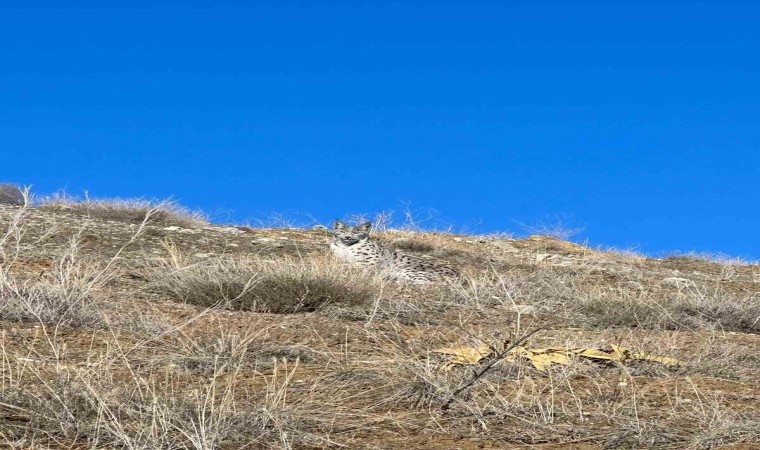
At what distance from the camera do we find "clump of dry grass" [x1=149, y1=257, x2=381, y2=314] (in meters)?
7.89

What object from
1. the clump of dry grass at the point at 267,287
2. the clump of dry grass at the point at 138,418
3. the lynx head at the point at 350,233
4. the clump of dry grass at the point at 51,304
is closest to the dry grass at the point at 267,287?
the clump of dry grass at the point at 267,287

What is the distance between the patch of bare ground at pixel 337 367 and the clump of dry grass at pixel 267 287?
2cm

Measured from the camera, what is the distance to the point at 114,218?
50.6 feet

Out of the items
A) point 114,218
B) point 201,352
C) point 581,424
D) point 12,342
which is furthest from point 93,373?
point 114,218

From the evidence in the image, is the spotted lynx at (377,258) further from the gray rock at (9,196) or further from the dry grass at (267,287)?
the gray rock at (9,196)

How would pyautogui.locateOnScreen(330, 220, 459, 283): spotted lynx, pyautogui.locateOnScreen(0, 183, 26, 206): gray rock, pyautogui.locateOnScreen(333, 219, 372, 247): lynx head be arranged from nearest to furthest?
1. pyautogui.locateOnScreen(330, 220, 459, 283): spotted lynx
2. pyautogui.locateOnScreen(333, 219, 372, 247): lynx head
3. pyautogui.locateOnScreen(0, 183, 26, 206): gray rock

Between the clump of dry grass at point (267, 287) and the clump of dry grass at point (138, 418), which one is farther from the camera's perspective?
the clump of dry grass at point (267, 287)

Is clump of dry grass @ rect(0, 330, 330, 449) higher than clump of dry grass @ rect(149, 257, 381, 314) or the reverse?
the reverse

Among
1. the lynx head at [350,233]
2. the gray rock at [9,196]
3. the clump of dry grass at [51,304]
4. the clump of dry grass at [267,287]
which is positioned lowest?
the clump of dry grass at [51,304]

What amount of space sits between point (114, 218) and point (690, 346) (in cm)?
1049

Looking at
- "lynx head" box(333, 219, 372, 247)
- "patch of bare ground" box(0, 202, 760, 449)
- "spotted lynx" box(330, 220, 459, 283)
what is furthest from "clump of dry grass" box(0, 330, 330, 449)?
"lynx head" box(333, 219, 372, 247)

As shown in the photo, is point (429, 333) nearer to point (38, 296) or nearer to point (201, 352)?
point (201, 352)

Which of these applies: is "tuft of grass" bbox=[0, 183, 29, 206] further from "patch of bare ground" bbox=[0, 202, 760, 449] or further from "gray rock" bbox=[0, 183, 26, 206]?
"patch of bare ground" bbox=[0, 202, 760, 449]

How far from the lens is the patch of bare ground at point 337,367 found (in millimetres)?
3990
